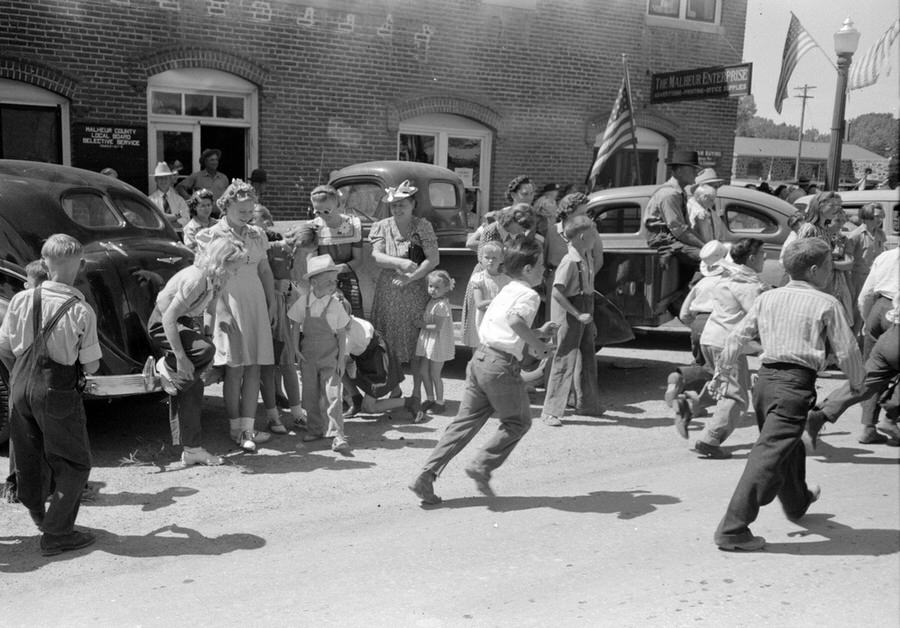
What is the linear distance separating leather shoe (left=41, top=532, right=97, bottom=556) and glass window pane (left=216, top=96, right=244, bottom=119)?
693 centimetres

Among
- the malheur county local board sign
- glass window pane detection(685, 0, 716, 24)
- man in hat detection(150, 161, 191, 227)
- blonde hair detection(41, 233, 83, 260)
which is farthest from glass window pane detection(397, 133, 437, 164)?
blonde hair detection(41, 233, 83, 260)

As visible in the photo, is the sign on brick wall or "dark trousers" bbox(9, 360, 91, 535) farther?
the sign on brick wall

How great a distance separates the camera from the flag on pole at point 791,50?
3.06 meters

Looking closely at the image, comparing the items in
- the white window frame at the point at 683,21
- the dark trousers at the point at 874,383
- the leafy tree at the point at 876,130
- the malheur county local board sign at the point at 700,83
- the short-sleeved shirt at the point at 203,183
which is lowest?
the dark trousers at the point at 874,383

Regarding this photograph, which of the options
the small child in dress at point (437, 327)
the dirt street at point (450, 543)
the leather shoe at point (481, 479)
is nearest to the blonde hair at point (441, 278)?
the small child in dress at point (437, 327)

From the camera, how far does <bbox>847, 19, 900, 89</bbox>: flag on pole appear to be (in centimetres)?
232

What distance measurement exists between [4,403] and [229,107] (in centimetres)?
593

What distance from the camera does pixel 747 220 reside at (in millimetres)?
9164

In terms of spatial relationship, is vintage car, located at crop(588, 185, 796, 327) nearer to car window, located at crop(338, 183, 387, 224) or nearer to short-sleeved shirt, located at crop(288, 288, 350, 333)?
car window, located at crop(338, 183, 387, 224)

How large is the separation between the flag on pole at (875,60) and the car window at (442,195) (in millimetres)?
6688

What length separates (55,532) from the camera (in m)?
3.98

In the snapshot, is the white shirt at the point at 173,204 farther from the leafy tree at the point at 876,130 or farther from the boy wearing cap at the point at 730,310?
the leafy tree at the point at 876,130

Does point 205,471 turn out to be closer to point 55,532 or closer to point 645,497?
point 55,532

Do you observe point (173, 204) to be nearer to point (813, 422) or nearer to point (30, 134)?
point (30, 134)
